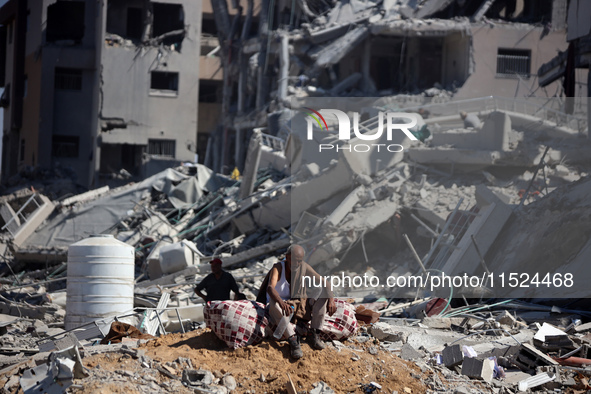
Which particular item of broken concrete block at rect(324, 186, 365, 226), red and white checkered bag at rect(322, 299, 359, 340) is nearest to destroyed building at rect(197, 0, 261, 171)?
broken concrete block at rect(324, 186, 365, 226)

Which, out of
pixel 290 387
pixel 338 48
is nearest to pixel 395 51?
pixel 338 48

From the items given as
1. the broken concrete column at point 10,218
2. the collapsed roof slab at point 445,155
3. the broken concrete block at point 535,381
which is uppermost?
the collapsed roof slab at point 445,155

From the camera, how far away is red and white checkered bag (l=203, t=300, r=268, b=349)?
695 centimetres

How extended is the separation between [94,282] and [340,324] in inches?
154

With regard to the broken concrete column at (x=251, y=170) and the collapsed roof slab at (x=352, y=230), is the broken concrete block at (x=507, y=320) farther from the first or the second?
the broken concrete column at (x=251, y=170)

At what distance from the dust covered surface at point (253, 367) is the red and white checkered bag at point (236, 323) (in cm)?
9

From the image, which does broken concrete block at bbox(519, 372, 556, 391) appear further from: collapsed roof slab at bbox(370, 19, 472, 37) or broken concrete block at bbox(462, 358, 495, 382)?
collapsed roof slab at bbox(370, 19, 472, 37)

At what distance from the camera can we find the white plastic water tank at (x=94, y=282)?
9852mm

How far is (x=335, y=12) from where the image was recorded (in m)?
32.1

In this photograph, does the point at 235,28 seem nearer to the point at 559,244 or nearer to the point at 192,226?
the point at 192,226

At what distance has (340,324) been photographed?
7445 mm

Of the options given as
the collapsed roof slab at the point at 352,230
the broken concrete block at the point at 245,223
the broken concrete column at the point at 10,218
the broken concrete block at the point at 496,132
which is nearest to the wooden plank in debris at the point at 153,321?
the collapsed roof slab at the point at 352,230

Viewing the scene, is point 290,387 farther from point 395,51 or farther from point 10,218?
point 395,51

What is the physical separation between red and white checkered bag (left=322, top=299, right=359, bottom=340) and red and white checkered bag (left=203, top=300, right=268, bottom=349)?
666 mm
